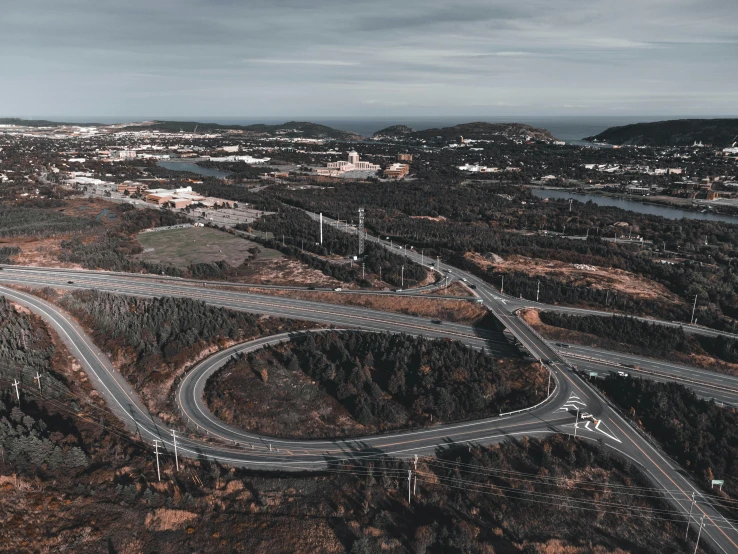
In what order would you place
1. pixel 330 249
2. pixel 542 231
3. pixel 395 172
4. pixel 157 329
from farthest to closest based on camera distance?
pixel 395 172 → pixel 542 231 → pixel 330 249 → pixel 157 329

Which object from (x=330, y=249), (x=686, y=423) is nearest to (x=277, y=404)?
(x=686, y=423)

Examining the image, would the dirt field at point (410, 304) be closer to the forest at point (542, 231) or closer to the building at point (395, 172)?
the forest at point (542, 231)

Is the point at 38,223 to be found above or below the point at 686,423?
above

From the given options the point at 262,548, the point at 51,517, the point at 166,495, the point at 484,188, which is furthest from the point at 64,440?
the point at 484,188

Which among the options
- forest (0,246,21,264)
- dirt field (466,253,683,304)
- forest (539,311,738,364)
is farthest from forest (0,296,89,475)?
dirt field (466,253,683,304)

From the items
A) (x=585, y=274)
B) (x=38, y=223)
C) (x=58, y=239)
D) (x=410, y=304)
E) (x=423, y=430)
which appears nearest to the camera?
(x=423, y=430)

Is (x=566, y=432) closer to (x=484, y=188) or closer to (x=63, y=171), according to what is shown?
(x=484, y=188)

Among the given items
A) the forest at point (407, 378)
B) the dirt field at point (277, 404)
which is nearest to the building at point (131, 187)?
the forest at point (407, 378)

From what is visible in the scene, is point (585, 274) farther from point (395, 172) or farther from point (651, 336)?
point (395, 172)
